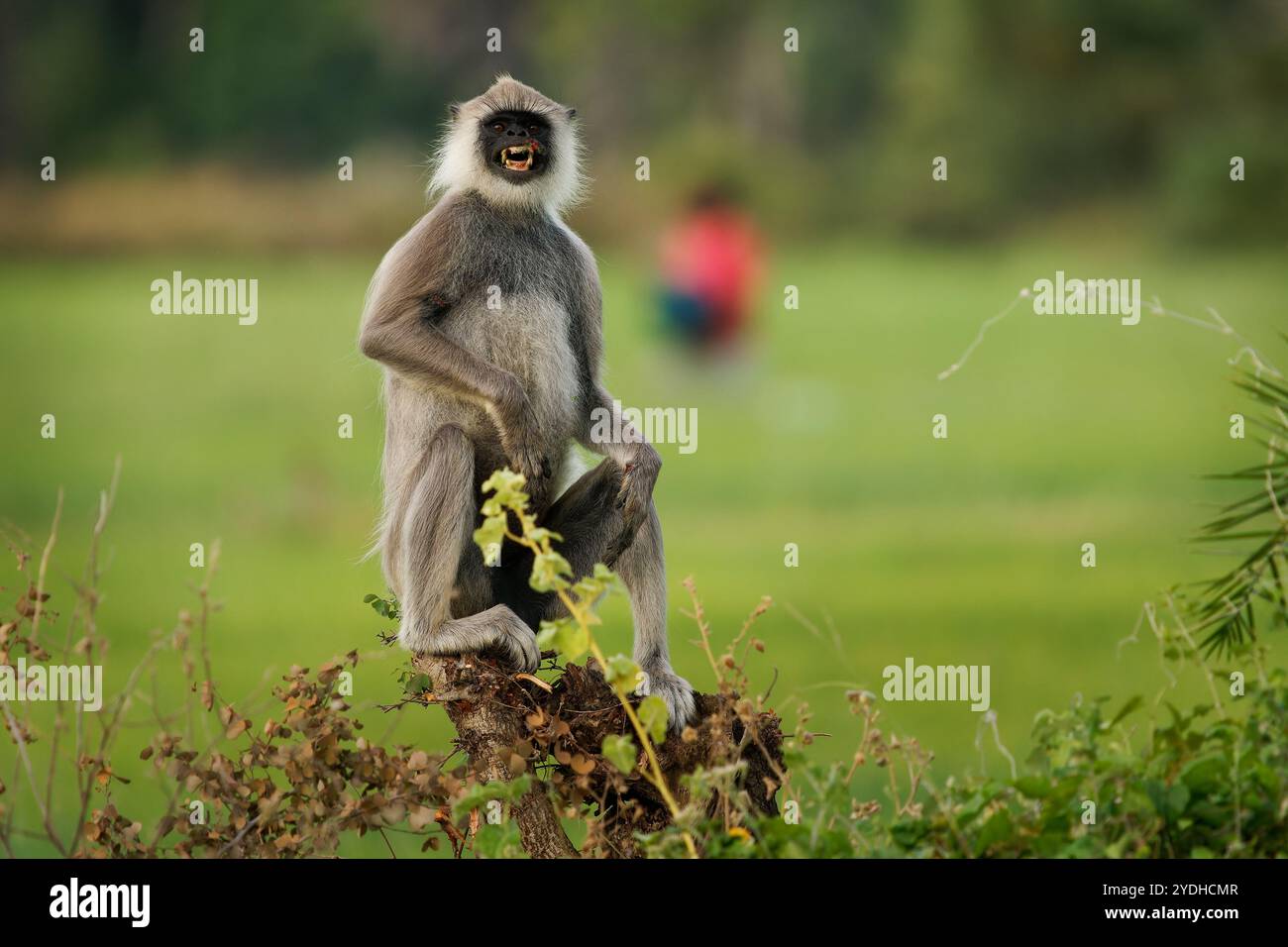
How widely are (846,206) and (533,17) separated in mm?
9748

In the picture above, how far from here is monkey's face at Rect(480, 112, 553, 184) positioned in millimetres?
8555

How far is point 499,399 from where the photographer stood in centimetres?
796

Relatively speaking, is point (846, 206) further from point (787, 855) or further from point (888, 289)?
point (787, 855)

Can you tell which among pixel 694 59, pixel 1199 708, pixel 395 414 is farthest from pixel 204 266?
pixel 1199 708

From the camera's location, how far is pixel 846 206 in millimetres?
46938

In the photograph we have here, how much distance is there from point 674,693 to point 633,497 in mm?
905

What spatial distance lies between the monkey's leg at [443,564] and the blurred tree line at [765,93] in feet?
113

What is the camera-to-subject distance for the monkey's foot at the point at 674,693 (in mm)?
7758

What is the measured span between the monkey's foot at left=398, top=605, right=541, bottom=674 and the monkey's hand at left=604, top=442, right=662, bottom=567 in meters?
0.62
